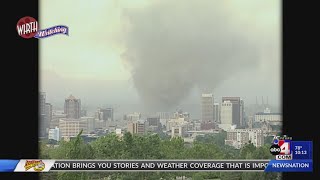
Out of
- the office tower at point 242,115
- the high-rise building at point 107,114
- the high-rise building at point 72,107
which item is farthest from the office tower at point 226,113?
the high-rise building at point 72,107

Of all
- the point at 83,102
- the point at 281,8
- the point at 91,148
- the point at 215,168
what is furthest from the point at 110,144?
the point at 281,8

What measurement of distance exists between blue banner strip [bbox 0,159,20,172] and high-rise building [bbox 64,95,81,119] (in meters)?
0.88

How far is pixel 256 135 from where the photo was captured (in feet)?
18.2

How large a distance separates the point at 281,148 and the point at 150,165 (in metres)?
1.22

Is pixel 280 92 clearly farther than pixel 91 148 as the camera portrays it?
No

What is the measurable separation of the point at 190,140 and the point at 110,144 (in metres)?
0.87

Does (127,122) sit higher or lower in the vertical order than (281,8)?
lower

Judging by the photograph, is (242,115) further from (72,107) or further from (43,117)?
(43,117)

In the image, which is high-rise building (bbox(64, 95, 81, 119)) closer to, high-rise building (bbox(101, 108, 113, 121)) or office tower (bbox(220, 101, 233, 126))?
high-rise building (bbox(101, 108, 113, 121))

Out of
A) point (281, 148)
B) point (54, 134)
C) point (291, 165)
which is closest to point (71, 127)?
point (54, 134)

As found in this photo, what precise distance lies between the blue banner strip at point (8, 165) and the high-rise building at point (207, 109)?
1.92m

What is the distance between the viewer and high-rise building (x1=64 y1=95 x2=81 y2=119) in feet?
17.8

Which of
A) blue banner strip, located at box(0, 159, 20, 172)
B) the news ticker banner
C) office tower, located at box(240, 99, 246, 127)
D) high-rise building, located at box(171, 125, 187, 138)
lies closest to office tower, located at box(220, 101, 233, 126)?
office tower, located at box(240, 99, 246, 127)

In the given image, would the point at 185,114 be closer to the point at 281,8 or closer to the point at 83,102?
the point at 83,102
